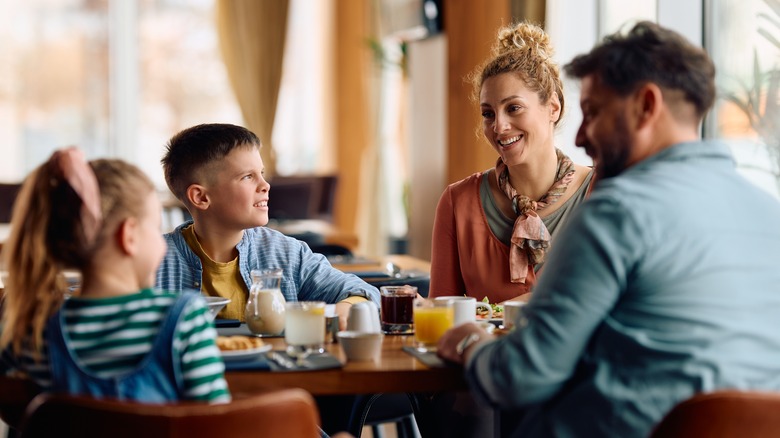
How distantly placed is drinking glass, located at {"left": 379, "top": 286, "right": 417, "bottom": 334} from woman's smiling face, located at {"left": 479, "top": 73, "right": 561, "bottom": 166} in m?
0.75

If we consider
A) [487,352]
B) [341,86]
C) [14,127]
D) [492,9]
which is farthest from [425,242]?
[487,352]

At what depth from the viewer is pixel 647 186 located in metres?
1.44

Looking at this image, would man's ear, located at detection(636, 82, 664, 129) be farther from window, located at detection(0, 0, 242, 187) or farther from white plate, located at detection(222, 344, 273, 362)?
window, located at detection(0, 0, 242, 187)

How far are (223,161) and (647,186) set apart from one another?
1207 mm

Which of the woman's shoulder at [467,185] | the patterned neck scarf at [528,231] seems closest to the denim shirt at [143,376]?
the patterned neck scarf at [528,231]

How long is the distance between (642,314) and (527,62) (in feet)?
4.45

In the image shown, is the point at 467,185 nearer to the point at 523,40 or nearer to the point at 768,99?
the point at 523,40

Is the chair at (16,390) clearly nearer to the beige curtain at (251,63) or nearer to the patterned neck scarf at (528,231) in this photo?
the patterned neck scarf at (528,231)

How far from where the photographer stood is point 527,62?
264cm

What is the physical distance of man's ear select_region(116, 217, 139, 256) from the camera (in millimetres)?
1521

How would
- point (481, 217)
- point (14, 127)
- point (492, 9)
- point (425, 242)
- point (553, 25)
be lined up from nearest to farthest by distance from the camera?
point (481, 217), point (553, 25), point (492, 9), point (425, 242), point (14, 127)

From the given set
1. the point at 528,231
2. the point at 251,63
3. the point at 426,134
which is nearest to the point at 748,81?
the point at 528,231

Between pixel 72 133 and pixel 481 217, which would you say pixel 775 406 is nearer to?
pixel 481 217

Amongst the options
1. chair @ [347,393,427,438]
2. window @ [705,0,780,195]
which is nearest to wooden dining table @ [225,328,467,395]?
chair @ [347,393,427,438]
